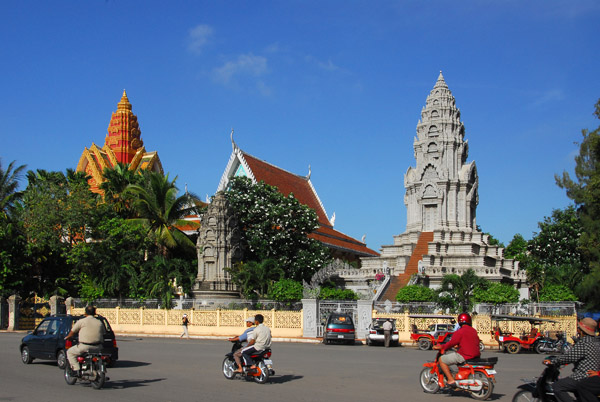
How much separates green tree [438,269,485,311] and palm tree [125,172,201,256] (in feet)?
46.1

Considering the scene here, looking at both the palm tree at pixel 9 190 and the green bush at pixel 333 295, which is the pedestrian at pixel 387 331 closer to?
the green bush at pixel 333 295

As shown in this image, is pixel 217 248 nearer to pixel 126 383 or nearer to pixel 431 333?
pixel 431 333

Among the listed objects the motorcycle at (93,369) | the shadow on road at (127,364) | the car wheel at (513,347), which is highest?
the motorcycle at (93,369)

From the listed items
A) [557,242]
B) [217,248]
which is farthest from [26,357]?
[557,242]

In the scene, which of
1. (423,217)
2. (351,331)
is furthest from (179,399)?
(423,217)

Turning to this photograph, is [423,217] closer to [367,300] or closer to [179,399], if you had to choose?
[367,300]

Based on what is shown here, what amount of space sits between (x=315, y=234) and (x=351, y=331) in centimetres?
2800

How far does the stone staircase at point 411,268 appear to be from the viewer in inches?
1443

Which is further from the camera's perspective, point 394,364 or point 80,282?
point 80,282

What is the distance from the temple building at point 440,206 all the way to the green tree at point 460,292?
11.3 m

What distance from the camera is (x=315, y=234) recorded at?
51.9 m

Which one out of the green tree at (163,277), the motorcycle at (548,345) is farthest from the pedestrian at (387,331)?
the green tree at (163,277)

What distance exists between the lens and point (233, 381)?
1166cm

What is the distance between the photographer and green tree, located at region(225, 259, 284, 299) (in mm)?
31547
